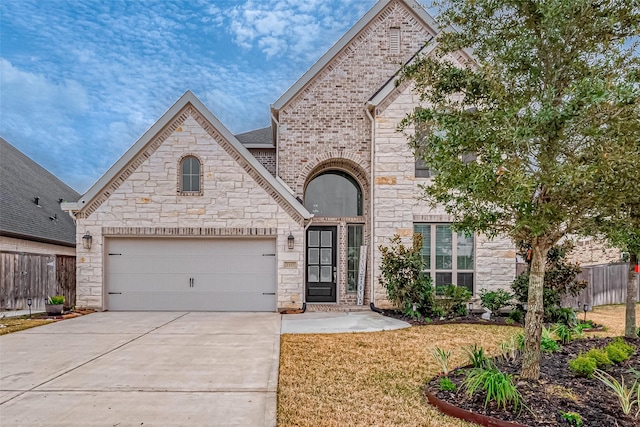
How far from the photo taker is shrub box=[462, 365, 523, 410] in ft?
→ 15.4

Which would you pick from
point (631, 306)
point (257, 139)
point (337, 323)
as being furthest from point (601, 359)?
point (257, 139)

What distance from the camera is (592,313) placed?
14.1 m

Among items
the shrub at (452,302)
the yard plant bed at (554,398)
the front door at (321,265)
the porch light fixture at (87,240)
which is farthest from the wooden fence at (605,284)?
the porch light fixture at (87,240)

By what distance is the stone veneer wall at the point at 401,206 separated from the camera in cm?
1325

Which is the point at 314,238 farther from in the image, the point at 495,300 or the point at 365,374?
the point at 365,374

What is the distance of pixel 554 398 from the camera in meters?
4.94

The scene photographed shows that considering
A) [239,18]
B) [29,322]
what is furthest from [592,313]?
[239,18]

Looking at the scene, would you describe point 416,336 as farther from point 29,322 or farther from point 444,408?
point 29,322

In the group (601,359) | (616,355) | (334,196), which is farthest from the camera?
(334,196)

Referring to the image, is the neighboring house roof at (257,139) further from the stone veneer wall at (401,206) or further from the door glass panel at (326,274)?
the door glass panel at (326,274)

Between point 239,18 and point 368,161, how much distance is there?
462 inches

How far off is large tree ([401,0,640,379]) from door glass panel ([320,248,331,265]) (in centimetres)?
889

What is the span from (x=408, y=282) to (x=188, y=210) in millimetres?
6334

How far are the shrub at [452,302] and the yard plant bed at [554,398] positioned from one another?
544 centimetres
